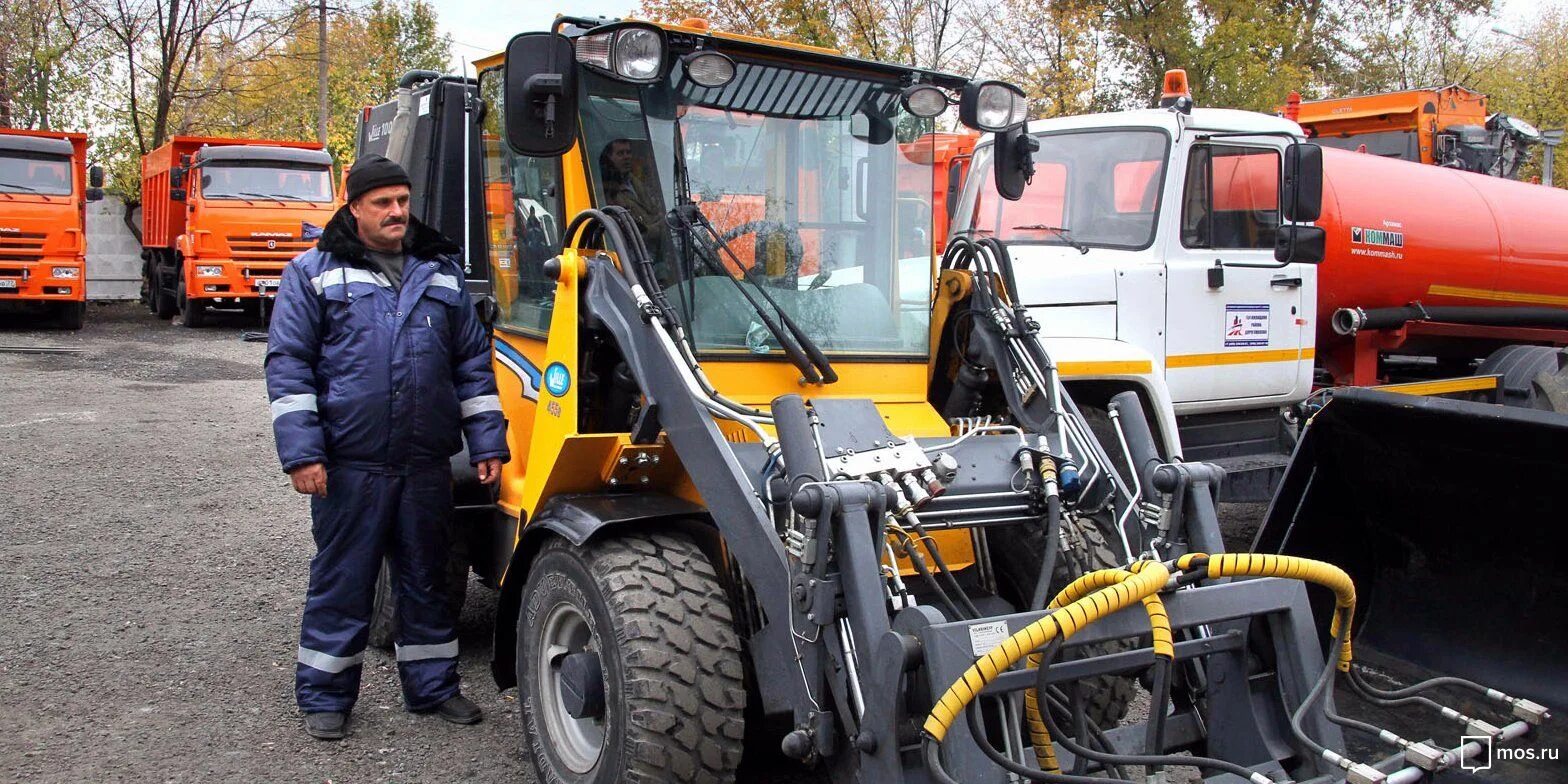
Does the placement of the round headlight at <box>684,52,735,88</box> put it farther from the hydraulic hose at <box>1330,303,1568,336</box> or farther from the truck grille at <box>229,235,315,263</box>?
the truck grille at <box>229,235,315,263</box>

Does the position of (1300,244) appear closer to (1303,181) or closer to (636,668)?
(1303,181)

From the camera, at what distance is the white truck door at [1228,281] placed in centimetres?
679

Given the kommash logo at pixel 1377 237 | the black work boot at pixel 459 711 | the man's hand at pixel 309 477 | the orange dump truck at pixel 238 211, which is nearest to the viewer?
the man's hand at pixel 309 477

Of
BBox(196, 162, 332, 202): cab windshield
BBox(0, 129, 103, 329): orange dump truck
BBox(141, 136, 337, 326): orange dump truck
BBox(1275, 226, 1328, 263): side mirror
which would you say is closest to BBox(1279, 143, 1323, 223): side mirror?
BBox(1275, 226, 1328, 263): side mirror

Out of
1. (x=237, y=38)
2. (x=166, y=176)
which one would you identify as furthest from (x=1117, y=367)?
(x=237, y=38)

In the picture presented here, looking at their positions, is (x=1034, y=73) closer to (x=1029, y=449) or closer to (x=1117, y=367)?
(x=1117, y=367)

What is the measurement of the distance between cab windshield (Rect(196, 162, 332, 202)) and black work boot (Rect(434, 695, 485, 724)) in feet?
54.1

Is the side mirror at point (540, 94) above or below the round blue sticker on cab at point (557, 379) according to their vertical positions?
above

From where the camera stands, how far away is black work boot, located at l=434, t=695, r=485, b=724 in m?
4.46

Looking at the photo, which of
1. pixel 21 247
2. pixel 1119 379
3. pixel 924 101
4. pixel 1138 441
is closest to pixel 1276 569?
A: pixel 1138 441

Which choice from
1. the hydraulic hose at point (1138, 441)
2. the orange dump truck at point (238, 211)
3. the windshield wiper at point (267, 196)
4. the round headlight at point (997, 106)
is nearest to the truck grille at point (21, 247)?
the orange dump truck at point (238, 211)

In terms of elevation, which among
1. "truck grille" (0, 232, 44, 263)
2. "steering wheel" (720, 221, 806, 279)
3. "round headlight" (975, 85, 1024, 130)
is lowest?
"steering wheel" (720, 221, 806, 279)

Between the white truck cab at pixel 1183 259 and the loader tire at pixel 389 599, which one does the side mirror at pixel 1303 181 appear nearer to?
the white truck cab at pixel 1183 259

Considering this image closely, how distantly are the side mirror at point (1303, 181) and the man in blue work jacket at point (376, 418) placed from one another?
431cm
